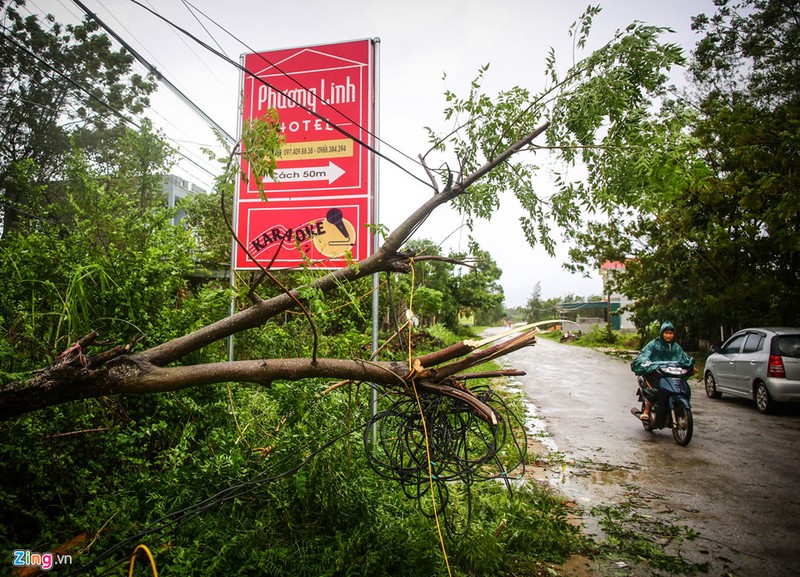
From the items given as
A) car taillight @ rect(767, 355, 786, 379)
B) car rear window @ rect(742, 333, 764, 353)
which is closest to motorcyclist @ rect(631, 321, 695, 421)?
car taillight @ rect(767, 355, 786, 379)

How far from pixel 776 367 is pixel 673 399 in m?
3.01

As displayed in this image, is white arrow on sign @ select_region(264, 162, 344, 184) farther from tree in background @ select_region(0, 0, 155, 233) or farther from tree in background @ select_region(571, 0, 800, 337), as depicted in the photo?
tree in background @ select_region(0, 0, 155, 233)

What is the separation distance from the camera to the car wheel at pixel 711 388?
33.4ft

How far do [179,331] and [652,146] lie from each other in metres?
4.28

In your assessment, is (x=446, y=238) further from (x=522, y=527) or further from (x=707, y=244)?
(x=707, y=244)

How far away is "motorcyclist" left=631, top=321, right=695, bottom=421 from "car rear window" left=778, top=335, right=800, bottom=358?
8.17ft

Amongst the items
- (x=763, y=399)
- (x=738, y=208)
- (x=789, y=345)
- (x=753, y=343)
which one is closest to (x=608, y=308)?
(x=738, y=208)

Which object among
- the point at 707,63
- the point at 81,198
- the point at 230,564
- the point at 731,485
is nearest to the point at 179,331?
the point at 230,564

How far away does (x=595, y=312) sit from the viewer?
182ft

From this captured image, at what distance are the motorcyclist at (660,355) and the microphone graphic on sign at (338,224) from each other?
15.6 ft

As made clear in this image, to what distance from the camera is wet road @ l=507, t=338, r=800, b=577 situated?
3584mm

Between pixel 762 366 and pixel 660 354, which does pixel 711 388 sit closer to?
pixel 762 366

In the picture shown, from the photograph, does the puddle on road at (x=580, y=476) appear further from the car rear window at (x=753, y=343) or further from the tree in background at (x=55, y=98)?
the tree in background at (x=55, y=98)

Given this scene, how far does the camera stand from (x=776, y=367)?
796 cm
